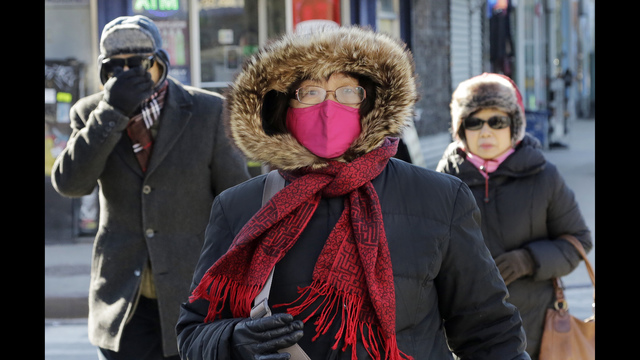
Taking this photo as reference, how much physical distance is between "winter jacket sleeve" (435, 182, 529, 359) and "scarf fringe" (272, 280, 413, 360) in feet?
0.88

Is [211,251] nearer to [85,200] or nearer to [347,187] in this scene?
[347,187]

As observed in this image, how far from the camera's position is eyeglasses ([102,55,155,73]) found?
162 inches

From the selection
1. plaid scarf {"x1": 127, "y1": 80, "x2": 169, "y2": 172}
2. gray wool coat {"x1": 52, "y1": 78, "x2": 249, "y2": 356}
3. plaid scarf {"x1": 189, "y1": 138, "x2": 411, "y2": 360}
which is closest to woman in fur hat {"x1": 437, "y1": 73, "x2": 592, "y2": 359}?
gray wool coat {"x1": 52, "y1": 78, "x2": 249, "y2": 356}

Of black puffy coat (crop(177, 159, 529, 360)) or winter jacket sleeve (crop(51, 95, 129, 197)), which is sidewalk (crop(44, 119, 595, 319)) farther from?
black puffy coat (crop(177, 159, 529, 360))

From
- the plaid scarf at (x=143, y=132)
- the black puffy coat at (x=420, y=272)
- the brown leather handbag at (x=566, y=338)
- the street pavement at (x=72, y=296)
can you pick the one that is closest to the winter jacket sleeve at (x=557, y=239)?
the brown leather handbag at (x=566, y=338)

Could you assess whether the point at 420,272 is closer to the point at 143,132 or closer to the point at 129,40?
the point at 143,132

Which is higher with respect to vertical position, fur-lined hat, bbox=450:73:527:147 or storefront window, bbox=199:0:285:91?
storefront window, bbox=199:0:285:91

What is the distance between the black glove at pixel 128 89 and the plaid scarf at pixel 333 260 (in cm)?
163

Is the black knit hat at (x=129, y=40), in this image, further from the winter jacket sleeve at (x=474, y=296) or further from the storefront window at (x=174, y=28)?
the storefront window at (x=174, y=28)

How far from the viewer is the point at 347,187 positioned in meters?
2.52

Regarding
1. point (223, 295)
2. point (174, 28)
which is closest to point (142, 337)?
point (223, 295)

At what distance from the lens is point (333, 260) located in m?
2.43

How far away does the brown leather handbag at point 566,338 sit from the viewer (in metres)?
4.11
